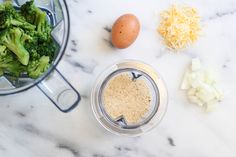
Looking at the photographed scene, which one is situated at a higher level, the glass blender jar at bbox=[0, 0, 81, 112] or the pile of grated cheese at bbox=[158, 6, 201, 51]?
the pile of grated cheese at bbox=[158, 6, 201, 51]

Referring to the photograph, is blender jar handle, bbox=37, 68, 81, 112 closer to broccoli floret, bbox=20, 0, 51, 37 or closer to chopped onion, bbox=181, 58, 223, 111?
broccoli floret, bbox=20, 0, 51, 37

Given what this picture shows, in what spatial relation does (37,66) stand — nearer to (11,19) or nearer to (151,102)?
(11,19)

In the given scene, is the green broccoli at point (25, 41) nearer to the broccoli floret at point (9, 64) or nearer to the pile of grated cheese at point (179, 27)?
the broccoli floret at point (9, 64)

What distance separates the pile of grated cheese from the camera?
3.75 ft

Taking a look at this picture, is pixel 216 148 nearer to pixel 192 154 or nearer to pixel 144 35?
pixel 192 154

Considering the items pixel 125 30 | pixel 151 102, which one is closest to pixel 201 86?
pixel 151 102

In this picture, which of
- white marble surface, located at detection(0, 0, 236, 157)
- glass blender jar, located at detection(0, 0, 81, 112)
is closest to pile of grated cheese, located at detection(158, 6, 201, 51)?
white marble surface, located at detection(0, 0, 236, 157)

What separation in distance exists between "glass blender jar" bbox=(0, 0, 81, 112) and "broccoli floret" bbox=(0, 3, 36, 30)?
8 cm

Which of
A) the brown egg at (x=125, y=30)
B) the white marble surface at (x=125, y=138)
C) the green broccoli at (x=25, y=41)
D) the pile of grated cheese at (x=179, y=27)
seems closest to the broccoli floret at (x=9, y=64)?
the green broccoli at (x=25, y=41)

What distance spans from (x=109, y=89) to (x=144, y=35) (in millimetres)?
152

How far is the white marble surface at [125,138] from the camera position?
45.8 inches

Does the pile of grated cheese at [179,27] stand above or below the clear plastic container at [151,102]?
above

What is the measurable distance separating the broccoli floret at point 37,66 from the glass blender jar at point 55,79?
0.11ft

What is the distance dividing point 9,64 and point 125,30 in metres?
0.26
